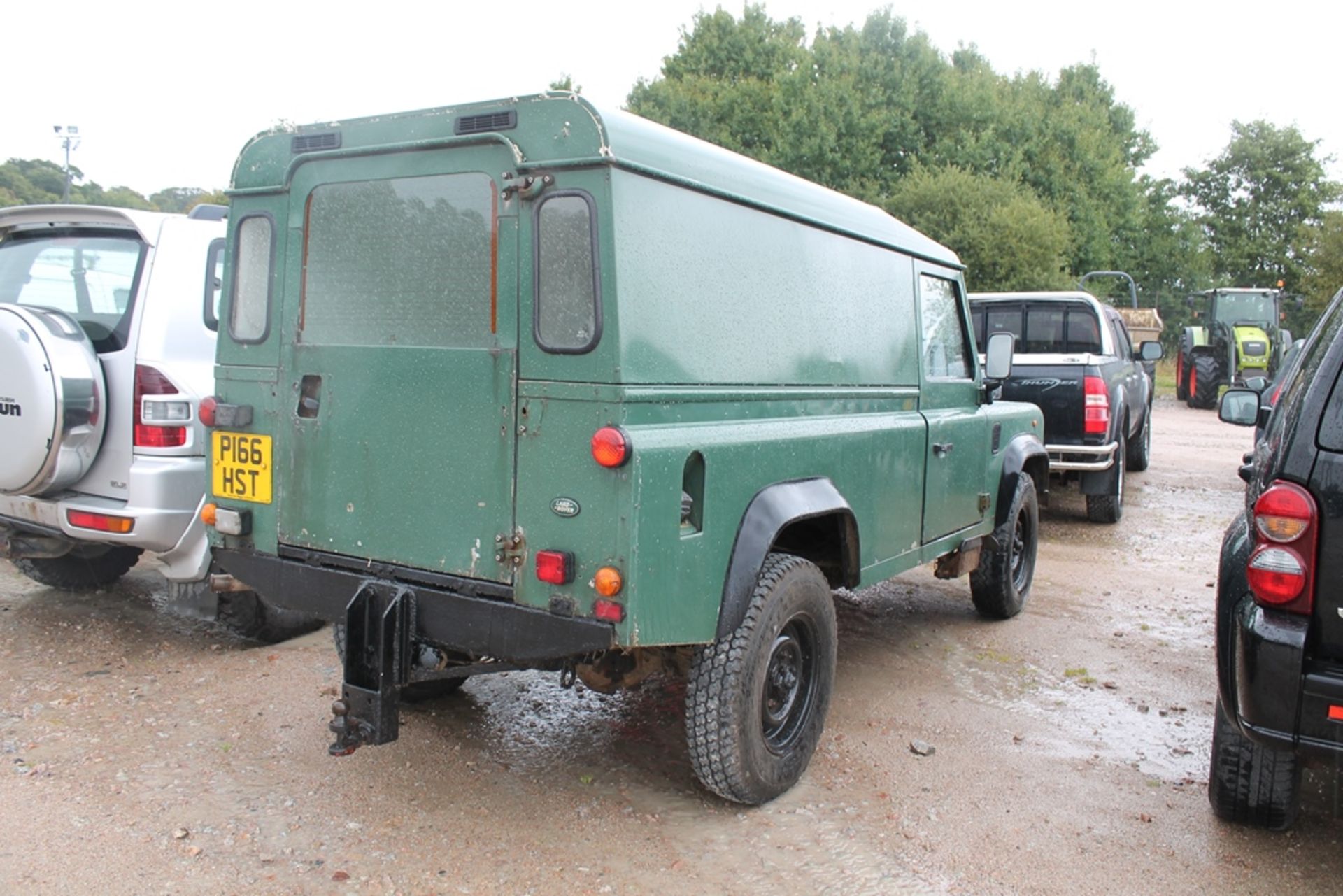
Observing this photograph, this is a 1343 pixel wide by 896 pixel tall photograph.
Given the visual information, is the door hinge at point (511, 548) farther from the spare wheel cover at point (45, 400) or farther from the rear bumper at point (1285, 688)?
the spare wheel cover at point (45, 400)

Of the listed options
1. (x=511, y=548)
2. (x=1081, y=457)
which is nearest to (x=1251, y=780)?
(x=511, y=548)

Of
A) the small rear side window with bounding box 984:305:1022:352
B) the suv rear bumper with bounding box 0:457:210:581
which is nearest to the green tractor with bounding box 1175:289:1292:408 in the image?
the small rear side window with bounding box 984:305:1022:352

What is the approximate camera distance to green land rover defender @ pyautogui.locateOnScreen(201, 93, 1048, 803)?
3020 mm

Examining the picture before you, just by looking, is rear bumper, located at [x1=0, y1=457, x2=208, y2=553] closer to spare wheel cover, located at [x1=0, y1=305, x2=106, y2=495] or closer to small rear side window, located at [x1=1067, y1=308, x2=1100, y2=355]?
spare wheel cover, located at [x1=0, y1=305, x2=106, y2=495]

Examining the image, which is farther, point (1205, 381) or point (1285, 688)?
point (1205, 381)

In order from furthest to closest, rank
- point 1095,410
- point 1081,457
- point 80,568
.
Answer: point 1081,457 → point 1095,410 → point 80,568

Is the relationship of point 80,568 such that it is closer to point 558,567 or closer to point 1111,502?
point 558,567

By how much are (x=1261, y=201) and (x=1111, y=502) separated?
39.6 meters

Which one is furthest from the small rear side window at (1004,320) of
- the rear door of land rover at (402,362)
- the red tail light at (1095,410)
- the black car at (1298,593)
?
the rear door of land rover at (402,362)

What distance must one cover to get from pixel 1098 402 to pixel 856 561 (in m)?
5.34

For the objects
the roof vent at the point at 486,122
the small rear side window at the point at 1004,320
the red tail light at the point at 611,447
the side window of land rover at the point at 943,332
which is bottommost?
the red tail light at the point at 611,447

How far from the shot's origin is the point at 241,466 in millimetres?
3744

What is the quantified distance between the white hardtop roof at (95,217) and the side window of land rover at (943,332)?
12.0 ft

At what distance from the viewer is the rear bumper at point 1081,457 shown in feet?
28.3
